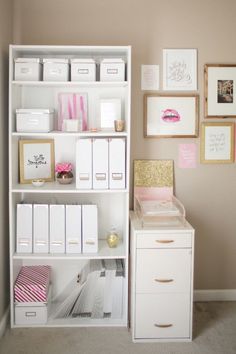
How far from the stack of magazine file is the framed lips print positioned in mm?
1000

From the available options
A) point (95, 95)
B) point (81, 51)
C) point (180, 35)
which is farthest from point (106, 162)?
point (180, 35)

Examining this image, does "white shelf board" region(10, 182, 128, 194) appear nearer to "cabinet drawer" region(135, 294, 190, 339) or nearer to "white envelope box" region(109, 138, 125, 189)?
"white envelope box" region(109, 138, 125, 189)

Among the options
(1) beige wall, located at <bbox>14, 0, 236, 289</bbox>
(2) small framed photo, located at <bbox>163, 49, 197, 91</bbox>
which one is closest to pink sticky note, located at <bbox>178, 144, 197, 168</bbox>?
(1) beige wall, located at <bbox>14, 0, 236, 289</bbox>

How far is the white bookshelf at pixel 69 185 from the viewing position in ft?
9.61

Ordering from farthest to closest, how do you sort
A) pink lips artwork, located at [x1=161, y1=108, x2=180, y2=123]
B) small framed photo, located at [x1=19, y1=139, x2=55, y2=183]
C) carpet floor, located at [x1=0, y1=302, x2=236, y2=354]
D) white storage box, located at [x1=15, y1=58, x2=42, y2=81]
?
pink lips artwork, located at [x1=161, y1=108, x2=180, y2=123], small framed photo, located at [x1=19, y1=139, x2=55, y2=183], white storage box, located at [x1=15, y1=58, x2=42, y2=81], carpet floor, located at [x1=0, y1=302, x2=236, y2=354]

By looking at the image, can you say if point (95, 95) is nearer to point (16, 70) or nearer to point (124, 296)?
point (16, 70)

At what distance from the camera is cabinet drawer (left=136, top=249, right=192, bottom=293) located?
2840 mm

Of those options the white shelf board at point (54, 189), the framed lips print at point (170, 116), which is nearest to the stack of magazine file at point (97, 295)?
the white shelf board at point (54, 189)

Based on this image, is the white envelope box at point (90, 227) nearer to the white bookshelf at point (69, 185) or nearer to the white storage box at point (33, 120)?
the white bookshelf at point (69, 185)

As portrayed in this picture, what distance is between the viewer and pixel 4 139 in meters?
3.02

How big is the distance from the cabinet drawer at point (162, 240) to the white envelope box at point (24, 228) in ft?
2.43

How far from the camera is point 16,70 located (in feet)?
9.54

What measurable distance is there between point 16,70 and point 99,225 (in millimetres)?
1234

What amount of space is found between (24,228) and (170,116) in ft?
4.25
